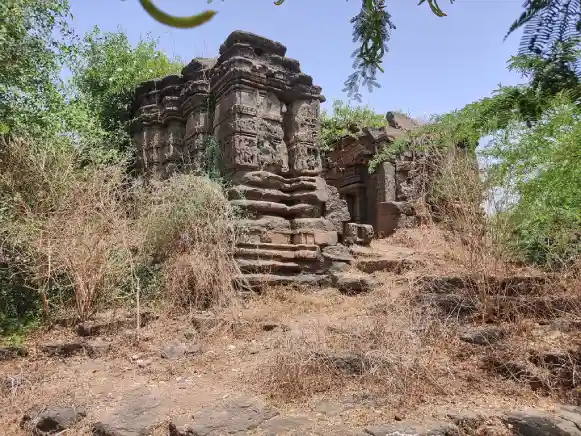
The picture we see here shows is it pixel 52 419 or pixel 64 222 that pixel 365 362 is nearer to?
pixel 52 419

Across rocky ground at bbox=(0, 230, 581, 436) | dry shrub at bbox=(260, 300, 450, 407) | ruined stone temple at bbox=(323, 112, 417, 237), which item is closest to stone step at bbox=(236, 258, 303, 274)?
rocky ground at bbox=(0, 230, 581, 436)

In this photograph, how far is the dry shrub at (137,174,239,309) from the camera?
20.2 feet

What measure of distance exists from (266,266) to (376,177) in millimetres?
6157

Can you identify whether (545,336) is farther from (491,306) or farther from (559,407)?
(559,407)

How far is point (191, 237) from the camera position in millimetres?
6586

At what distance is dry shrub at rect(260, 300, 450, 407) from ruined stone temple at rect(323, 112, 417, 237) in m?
6.72

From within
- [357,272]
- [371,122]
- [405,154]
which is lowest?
[357,272]

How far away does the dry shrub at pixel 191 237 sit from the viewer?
6172 mm

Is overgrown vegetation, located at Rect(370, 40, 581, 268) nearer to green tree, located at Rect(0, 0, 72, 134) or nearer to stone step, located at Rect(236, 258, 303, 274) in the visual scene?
stone step, located at Rect(236, 258, 303, 274)

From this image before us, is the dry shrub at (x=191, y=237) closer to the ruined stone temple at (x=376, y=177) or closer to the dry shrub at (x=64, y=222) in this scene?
the dry shrub at (x=64, y=222)

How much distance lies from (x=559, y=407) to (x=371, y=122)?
951 cm

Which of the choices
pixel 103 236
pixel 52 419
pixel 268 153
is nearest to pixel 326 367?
pixel 52 419

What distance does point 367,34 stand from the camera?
1806 mm

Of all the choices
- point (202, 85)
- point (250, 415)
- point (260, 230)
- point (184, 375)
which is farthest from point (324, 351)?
point (202, 85)
